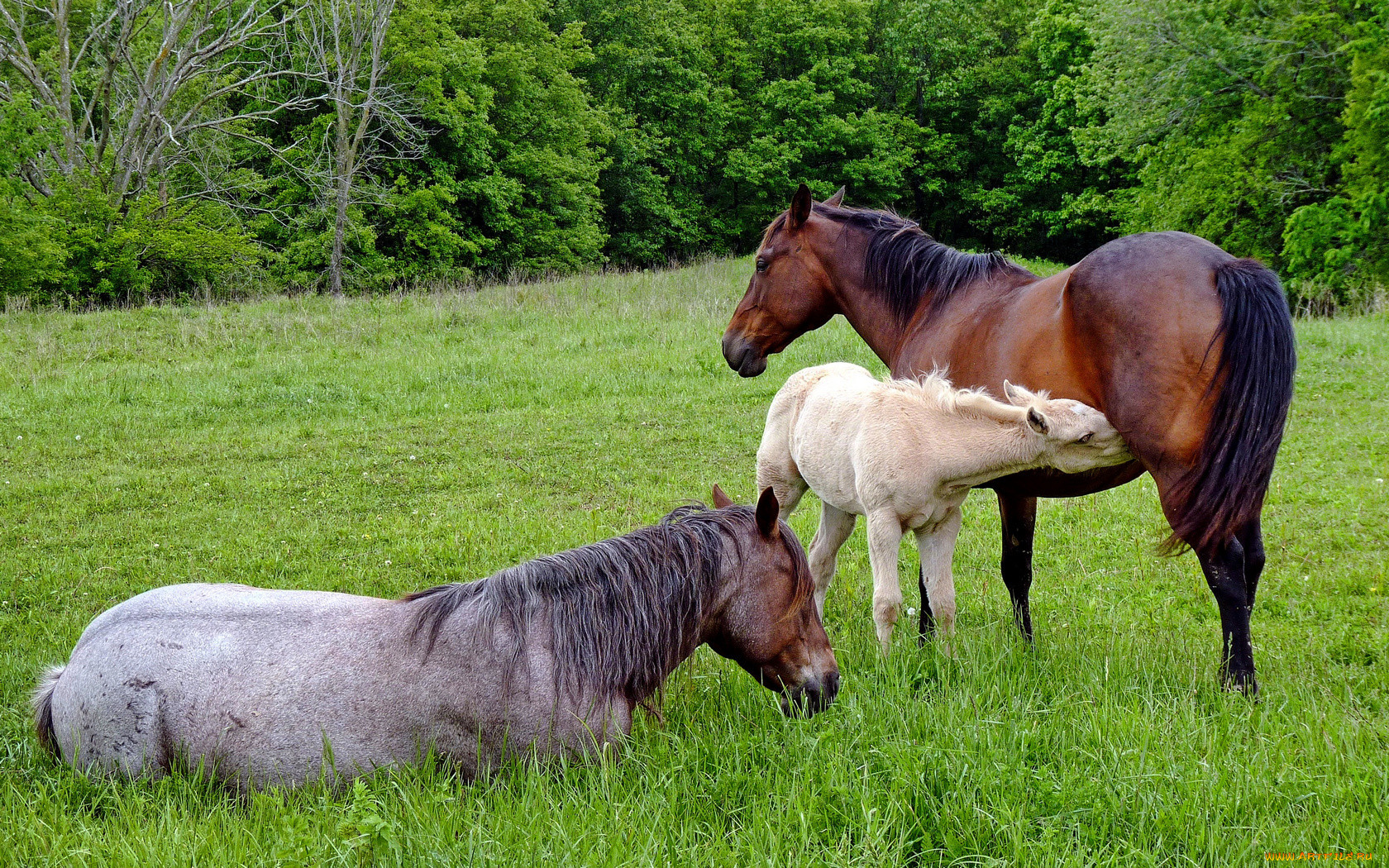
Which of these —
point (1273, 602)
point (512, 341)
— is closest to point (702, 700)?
point (1273, 602)

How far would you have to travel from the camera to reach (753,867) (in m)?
2.65

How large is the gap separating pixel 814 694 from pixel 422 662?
1.53m

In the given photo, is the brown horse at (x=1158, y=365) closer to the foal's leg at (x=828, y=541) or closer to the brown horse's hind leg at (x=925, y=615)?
the brown horse's hind leg at (x=925, y=615)

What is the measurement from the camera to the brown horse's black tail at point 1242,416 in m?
4.00

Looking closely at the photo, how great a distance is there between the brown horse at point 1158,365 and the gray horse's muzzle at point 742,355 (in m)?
1.37

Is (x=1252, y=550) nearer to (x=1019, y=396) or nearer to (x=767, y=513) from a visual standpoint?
(x=1019, y=396)

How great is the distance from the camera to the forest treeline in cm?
2491

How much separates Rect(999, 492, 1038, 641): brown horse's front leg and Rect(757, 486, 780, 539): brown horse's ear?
1.88 metres

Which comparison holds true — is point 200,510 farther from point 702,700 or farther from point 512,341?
point 512,341

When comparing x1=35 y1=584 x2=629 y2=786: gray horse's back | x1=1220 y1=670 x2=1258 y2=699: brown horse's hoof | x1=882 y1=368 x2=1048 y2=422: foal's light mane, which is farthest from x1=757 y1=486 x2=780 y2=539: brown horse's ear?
x1=1220 y1=670 x2=1258 y2=699: brown horse's hoof

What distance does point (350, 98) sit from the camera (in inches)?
1194

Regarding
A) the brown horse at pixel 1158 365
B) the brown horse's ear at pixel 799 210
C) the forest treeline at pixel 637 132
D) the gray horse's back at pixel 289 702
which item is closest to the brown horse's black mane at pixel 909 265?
the brown horse at pixel 1158 365

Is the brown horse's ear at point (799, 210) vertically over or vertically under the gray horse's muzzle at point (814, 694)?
over

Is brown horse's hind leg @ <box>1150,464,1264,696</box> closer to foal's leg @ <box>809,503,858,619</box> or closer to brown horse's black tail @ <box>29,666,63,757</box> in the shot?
foal's leg @ <box>809,503,858,619</box>
